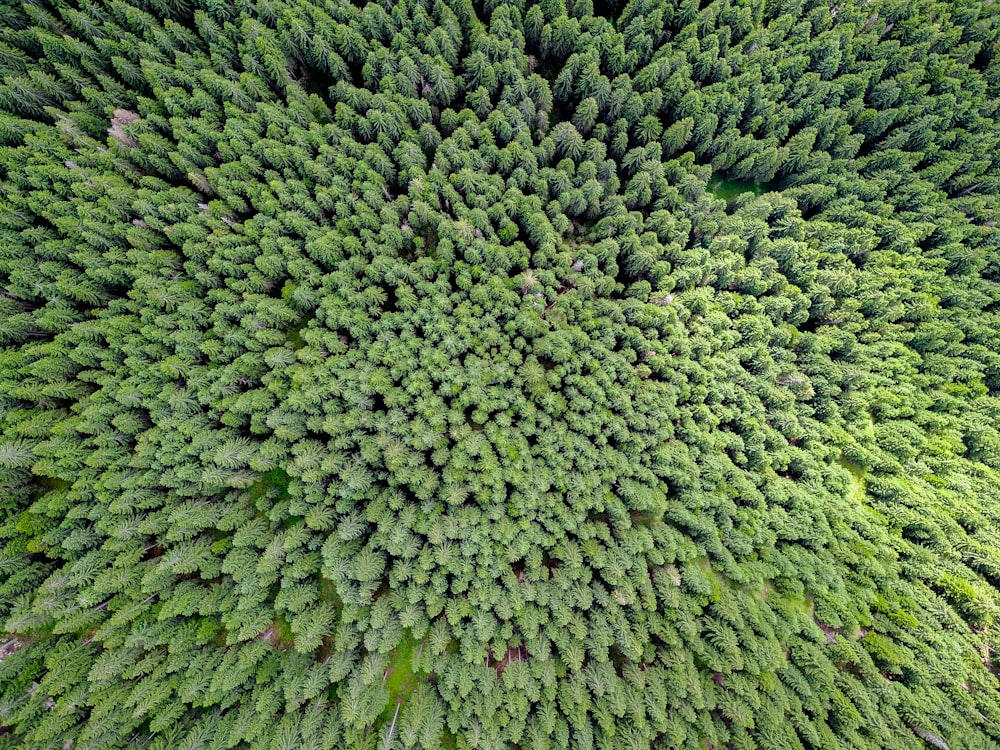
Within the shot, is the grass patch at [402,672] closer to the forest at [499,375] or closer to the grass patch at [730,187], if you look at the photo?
the forest at [499,375]

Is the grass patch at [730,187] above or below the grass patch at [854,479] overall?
above

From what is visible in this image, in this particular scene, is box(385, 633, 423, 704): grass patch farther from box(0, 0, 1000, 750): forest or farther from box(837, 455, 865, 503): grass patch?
box(837, 455, 865, 503): grass patch

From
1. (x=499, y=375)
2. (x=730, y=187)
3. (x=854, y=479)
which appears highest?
(x=730, y=187)

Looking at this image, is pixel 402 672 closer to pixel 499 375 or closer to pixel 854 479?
pixel 499 375

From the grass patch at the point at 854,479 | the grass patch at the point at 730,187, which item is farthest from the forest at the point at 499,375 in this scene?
the grass patch at the point at 730,187

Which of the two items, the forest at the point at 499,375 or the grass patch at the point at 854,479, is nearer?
the forest at the point at 499,375

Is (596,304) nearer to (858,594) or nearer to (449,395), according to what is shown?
(449,395)

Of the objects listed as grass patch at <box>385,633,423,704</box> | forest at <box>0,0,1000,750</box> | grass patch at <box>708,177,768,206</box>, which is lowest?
grass patch at <box>385,633,423,704</box>

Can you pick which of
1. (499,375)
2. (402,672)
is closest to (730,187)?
(499,375)

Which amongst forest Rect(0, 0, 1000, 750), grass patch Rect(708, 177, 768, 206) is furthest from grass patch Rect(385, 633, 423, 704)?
grass patch Rect(708, 177, 768, 206)
